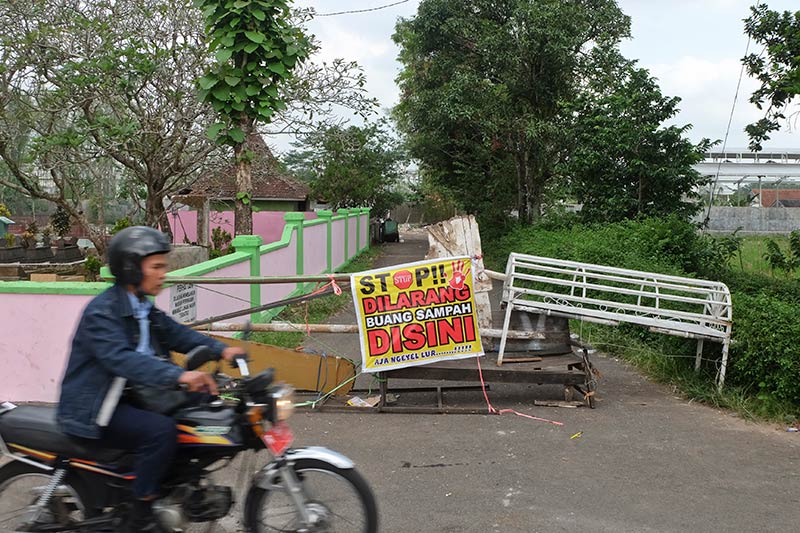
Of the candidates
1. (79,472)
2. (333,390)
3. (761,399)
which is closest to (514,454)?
(333,390)

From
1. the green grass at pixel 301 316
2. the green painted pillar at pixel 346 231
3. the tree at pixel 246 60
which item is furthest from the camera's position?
the green painted pillar at pixel 346 231

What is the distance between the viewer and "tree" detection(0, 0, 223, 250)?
12.1 meters

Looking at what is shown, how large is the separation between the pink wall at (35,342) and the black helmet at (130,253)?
3589mm

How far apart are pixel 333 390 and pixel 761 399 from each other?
152 inches

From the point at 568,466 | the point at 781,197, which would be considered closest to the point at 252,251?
the point at 568,466

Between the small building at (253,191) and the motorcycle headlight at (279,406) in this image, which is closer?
the motorcycle headlight at (279,406)

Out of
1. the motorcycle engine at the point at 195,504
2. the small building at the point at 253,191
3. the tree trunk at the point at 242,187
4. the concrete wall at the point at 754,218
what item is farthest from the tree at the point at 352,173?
the motorcycle engine at the point at 195,504

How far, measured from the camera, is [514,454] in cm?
562

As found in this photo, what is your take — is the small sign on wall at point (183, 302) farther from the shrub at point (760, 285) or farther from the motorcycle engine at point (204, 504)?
the shrub at point (760, 285)

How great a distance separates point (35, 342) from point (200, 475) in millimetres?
4073

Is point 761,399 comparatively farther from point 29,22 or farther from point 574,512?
point 29,22

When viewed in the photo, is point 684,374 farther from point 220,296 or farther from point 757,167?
point 757,167

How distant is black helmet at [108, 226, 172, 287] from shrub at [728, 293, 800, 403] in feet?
17.8

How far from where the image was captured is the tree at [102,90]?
12.1 meters
